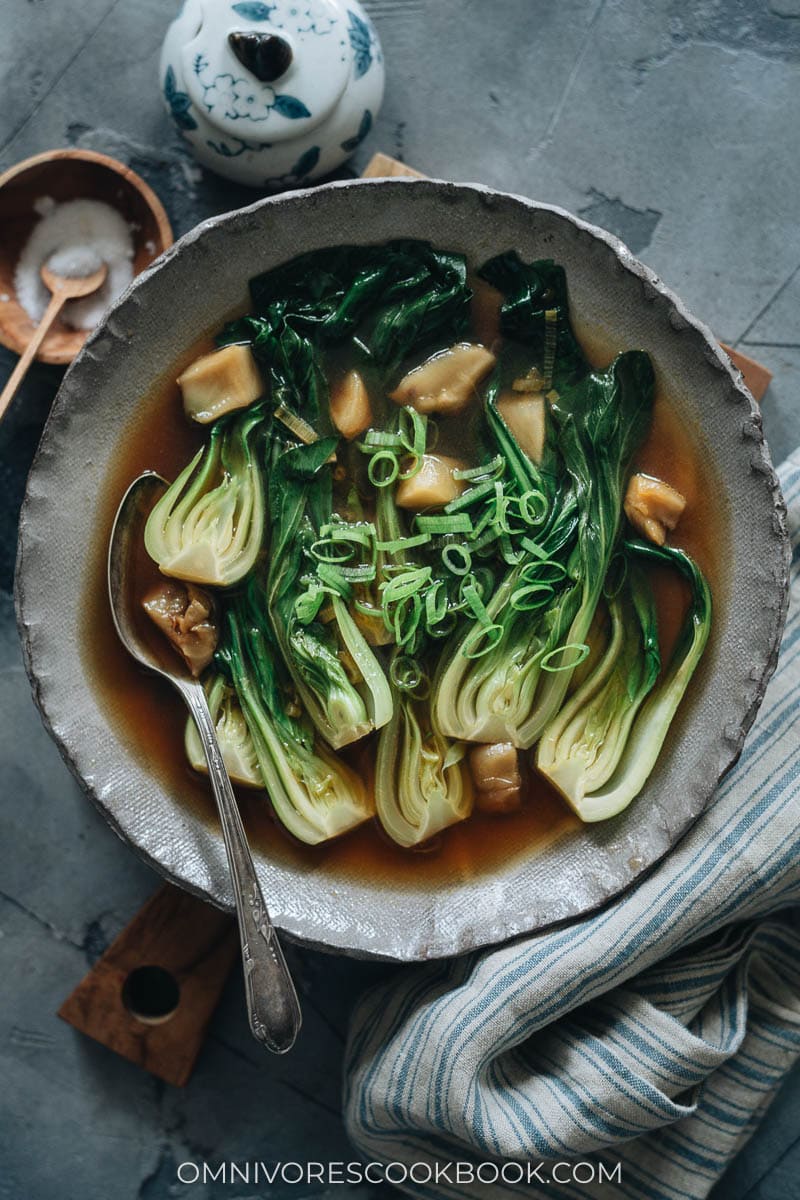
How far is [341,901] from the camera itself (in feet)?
9.37

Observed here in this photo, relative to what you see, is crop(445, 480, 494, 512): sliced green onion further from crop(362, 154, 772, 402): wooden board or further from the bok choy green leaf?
crop(362, 154, 772, 402): wooden board

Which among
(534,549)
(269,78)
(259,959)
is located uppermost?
(269,78)

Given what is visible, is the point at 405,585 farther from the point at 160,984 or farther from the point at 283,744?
the point at 160,984

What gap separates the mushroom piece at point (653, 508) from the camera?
113 inches

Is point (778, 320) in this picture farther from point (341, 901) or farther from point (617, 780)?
point (341, 901)

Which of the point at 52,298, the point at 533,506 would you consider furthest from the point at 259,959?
the point at 52,298

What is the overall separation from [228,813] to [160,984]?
1.03 m

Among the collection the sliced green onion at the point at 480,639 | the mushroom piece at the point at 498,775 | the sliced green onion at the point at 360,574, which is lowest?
the mushroom piece at the point at 498,775

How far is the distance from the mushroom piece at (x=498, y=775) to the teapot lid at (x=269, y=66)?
1.84 meters

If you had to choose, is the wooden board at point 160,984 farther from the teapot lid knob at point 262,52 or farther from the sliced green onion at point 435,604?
the teapot lid knob at point 262,52

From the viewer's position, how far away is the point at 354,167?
3.39 m

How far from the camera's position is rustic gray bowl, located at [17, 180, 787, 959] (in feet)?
8.99

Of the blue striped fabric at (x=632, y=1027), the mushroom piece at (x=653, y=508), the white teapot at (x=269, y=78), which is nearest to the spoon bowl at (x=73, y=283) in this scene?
the white teapot at (x=269, y=78)

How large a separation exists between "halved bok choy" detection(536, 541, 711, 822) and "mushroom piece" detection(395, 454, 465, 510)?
1.78ft
